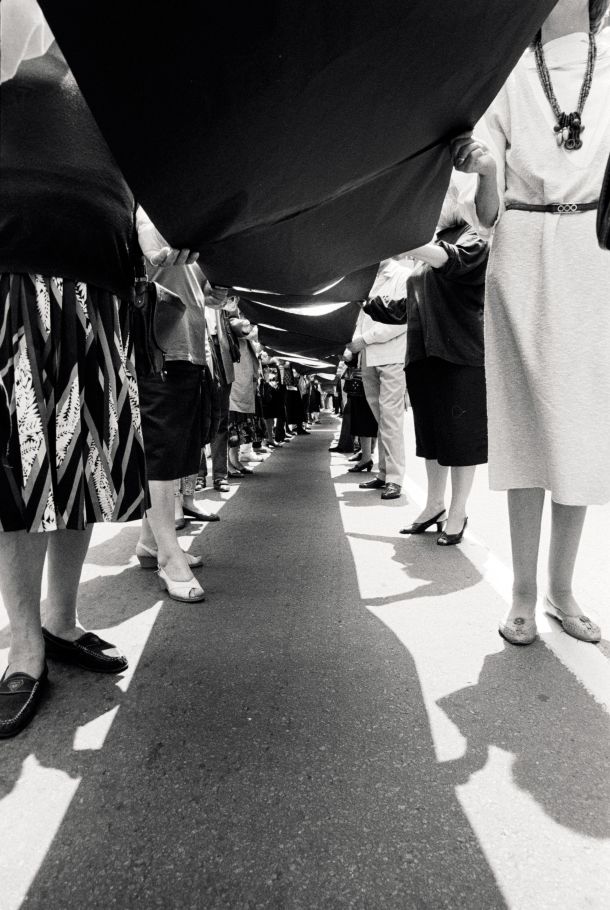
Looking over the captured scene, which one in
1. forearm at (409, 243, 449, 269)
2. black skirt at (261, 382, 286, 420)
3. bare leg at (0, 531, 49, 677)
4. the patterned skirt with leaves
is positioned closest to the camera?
the patterned skirt with leaves

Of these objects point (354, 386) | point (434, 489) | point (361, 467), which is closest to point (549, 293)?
point (434, 489)

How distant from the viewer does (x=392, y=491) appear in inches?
189

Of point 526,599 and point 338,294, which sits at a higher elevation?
point 338,294

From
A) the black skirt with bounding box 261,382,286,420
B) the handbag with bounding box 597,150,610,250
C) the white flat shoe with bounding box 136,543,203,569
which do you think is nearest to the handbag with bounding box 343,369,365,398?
the black skirt with bounding box 261,382,286,420

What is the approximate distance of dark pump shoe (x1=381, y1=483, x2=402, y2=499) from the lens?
4734 millimetres

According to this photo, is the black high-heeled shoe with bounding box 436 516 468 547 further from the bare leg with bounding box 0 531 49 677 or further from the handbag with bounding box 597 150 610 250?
the handbag with bounding box 597 150 610 250

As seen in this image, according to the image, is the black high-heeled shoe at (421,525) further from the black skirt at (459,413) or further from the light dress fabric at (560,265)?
the light dress fabric at (560,265)

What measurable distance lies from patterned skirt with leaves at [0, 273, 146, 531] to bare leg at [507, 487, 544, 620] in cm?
121

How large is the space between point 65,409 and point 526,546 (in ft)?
4.85

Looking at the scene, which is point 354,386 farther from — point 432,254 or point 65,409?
point 65,409

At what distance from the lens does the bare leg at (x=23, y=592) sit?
1.52 metres

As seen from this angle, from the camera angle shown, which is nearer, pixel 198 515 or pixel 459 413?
pixel 459 413

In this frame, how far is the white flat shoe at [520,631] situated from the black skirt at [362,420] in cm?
452

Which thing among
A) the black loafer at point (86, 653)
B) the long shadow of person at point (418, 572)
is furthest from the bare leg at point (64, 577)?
the long shadow of person at point (418, 572)
